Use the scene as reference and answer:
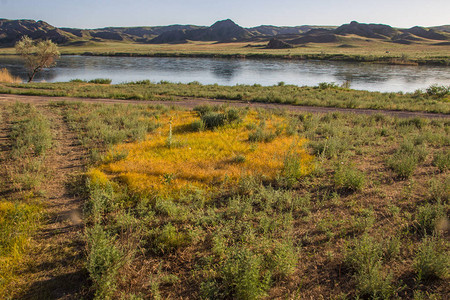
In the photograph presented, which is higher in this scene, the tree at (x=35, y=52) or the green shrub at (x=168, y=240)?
the tree at (x=35, y=52)

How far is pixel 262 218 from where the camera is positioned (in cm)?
514

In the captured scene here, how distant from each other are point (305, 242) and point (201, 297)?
7.10 ft

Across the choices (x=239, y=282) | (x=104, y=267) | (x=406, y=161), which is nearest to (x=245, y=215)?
(x=239, y=282)

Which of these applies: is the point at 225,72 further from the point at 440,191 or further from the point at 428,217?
the point at 428,217

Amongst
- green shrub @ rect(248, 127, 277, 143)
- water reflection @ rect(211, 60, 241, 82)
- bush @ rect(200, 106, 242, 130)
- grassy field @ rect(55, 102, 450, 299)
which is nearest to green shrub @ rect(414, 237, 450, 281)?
grassy field @ rect(55, 102, 450, 299)

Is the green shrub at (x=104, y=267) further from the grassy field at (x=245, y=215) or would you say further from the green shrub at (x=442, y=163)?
the green shrub at (x=442, y=163)

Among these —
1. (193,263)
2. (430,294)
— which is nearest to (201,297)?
(193,263)

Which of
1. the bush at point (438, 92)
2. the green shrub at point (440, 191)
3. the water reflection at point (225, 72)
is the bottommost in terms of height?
the green shrub at point (440, 191)

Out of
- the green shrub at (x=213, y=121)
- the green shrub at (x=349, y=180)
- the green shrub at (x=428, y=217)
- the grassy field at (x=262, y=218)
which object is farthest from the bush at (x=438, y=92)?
the green shrub at (x=428, y=217)

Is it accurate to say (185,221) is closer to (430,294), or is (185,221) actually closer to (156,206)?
(156,206)

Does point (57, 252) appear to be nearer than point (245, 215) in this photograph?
Yes

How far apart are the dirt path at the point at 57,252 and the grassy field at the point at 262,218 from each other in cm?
32

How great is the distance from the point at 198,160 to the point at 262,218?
3.76 metres

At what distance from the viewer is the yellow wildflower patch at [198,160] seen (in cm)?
703
